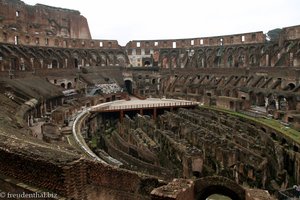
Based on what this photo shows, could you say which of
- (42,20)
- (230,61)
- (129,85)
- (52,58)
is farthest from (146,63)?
(42,20)

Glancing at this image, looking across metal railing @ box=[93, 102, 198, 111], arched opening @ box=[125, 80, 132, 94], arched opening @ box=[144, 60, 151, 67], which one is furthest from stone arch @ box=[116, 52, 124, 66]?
metal railing @ box=[93, 102, 198, 111]

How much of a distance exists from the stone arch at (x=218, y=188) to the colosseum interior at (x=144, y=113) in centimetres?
3

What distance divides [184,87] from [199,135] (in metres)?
24.3

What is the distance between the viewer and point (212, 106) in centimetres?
4103

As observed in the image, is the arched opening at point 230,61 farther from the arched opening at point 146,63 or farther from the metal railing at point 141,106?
the arched opening at point 146,63

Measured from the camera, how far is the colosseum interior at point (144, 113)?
29.9 ft

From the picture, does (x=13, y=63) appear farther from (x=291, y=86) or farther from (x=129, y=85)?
(x=291, y=86)

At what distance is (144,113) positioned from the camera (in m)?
40.3

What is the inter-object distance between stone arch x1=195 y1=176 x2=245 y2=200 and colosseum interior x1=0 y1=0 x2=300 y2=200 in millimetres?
28

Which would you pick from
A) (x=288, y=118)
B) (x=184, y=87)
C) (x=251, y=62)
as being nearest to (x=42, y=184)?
(x=288, y=118)

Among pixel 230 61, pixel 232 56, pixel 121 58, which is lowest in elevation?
pixel 230 61

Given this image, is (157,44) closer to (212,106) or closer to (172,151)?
(212,106)

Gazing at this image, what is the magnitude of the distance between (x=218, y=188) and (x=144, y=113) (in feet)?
103

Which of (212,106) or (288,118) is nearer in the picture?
(288,118)
